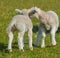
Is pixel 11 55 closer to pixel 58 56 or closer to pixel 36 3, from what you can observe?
pixel 58 56

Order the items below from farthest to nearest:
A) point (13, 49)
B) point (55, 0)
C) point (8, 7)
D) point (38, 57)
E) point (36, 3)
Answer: point (55, 0), point (36, 3), point (8, 7), point (13, 49), point (38, 57)

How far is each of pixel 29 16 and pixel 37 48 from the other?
1.11 m

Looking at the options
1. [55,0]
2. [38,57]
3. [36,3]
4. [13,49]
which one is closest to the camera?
[38,57]

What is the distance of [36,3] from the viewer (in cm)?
2370

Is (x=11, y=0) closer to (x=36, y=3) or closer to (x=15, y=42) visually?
(x=36, y=3)

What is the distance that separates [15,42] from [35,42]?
847 mm

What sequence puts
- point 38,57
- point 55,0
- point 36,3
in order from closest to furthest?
point 38,57 → point 36,3 → point 55,0

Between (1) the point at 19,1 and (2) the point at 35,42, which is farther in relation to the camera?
(1) the point at 19,1

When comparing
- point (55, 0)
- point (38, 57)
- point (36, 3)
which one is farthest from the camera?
point (55, 0)

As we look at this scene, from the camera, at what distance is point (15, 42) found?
11086 millimetres

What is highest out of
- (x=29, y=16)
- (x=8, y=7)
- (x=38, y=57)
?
(x=8, y=7)

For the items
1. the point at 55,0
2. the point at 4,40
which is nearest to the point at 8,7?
the point at 55,0

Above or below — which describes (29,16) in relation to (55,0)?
below

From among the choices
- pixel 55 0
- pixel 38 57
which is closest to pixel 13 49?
pixel 38 57
